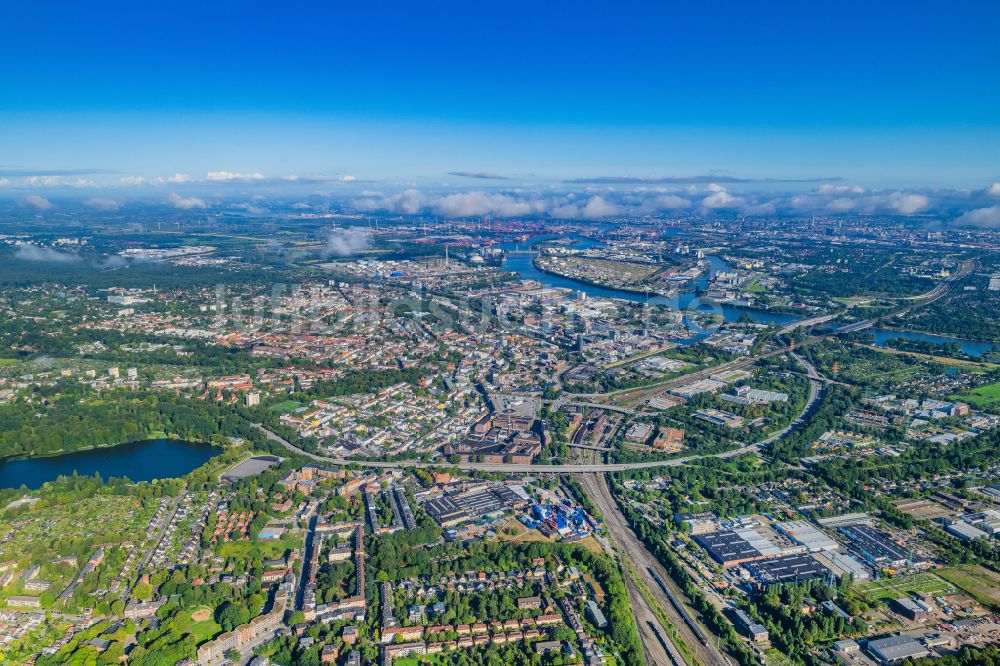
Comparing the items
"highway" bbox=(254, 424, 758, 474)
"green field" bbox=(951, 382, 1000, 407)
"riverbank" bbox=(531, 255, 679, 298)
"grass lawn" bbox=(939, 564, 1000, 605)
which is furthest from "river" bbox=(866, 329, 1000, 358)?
"grass lawn" bbox=(939, 564, 1000, 605)

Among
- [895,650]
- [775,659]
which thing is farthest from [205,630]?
[895,650]

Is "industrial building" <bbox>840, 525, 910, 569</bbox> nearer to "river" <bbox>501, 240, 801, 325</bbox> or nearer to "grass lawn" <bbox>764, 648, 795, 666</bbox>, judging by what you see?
"grass lawn" <bbox>764, 648, 795, 666</bbox>

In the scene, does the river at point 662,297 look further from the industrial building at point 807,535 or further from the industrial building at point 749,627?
the industrial building at point 749,627

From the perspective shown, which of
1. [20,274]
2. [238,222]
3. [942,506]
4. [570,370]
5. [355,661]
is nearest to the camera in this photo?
[355,661]

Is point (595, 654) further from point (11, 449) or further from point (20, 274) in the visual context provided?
point (20, 274)

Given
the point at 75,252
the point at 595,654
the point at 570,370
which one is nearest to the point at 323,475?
the point at 595,654
